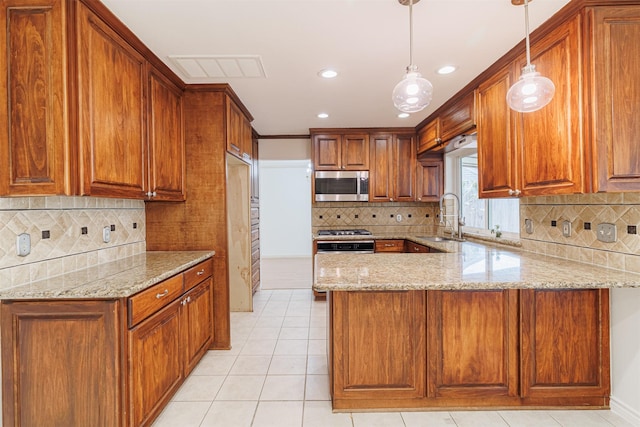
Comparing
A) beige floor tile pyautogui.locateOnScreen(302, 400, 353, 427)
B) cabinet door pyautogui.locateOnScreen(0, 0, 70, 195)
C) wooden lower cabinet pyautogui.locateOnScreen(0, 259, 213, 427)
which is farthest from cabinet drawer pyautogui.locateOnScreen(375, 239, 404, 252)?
cabinet door pyautogui.locateOnScreen(0, 0, 70, 195)

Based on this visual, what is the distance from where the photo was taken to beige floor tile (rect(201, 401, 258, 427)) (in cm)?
196

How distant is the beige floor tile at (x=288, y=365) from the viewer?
2.55 m

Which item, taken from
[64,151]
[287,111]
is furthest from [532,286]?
[287,111]

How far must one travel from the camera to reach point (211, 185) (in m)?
2.95

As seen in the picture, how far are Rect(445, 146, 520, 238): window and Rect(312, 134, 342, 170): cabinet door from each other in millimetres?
1524

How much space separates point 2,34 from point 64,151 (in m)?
0.64

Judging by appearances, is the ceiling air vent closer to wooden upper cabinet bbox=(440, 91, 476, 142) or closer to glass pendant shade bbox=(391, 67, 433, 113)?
glass pendant shade bbox=(391, 67, 433, 113)

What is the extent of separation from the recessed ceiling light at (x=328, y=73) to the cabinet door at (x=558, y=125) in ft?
4.29

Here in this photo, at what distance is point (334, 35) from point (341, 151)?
98.3 inches

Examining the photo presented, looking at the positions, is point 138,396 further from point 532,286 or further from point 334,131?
point 334,131

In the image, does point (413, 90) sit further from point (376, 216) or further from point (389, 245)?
point (376, 216)

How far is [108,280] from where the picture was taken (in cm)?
178

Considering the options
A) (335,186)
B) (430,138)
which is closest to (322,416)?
(335,186)

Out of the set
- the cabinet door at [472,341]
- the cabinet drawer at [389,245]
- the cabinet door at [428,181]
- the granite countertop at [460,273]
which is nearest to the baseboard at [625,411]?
the cabinet door at [472,341]
